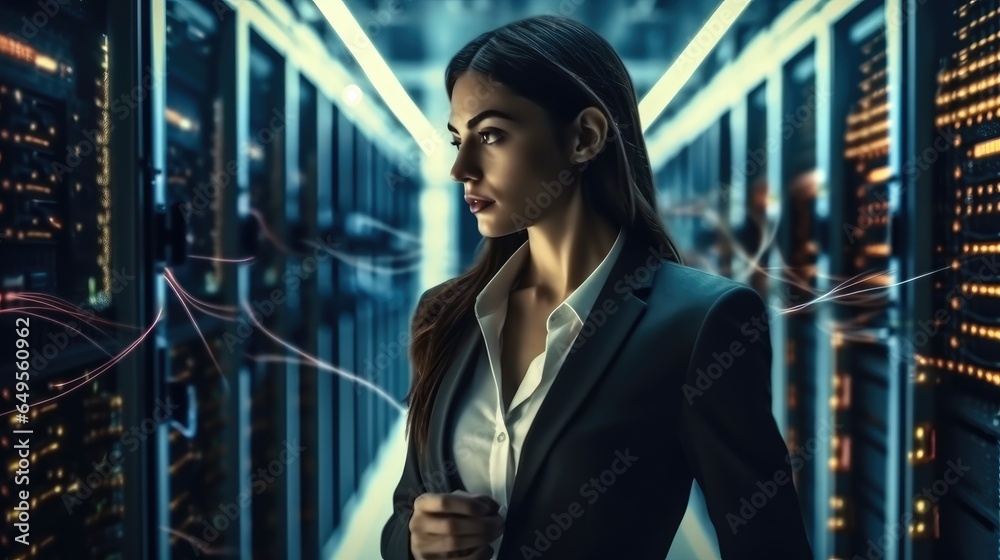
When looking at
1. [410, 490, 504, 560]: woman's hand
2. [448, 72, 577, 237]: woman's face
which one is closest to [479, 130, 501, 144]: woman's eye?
[448, 72, 577, 237]: woman's face

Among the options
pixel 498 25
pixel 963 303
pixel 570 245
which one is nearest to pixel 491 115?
pixel 570 245

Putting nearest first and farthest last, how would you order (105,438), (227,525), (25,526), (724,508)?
1. (724,508)
2. (25,526)
3. (105,438)
4. (227,525)

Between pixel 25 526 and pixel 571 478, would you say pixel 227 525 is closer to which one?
pixel 25 526

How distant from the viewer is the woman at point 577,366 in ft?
3.33

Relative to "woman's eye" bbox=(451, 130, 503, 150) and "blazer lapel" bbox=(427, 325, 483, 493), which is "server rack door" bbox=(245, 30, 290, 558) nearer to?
"blazer lapel" bbox=(427, 325, 483, 493)

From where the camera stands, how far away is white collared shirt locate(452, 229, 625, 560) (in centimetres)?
110

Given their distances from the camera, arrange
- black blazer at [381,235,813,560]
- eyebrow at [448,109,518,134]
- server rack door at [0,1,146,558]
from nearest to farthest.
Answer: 1. black blazer at [381,235,813,560]
2. eyebrow at [448,109,518,134]
3. server rack door at [0,1,146,558]

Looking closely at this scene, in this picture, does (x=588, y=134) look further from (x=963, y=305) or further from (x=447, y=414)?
(x=963, y=305)

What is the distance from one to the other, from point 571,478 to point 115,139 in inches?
59.1

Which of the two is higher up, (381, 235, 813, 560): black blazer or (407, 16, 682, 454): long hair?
(407, 16, 682, 454): long hair

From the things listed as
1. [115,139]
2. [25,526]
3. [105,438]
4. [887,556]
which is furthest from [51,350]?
[887,556]

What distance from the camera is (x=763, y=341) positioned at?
1.03m

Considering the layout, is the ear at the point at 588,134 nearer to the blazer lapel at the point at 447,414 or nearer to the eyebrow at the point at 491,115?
the eyebrow at the point at 491,115

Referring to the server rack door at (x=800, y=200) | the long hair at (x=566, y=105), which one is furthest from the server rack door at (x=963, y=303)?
the long hair at (x=566, y=105)
